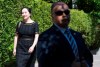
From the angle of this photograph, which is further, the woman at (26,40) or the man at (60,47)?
the woman at (26,40)

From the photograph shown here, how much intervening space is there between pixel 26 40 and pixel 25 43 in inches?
2.9

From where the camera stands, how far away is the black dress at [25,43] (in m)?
8.52

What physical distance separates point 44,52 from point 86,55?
0.56 meters

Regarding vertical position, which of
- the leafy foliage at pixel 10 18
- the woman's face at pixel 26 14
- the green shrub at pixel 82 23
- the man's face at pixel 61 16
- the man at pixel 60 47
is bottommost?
the green shrub at pixel 82 23

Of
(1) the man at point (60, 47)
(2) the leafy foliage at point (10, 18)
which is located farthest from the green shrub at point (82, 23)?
(1) the man at point (60, 47)

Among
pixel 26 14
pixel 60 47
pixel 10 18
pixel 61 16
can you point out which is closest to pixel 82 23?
pixel 10 18

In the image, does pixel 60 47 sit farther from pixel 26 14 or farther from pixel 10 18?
pixel 10 18

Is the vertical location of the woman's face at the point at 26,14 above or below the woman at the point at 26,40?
above

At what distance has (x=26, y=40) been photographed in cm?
852

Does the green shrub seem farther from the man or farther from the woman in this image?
the man

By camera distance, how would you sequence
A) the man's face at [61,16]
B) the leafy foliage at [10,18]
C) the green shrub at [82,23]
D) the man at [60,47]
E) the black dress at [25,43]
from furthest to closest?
the green shrub at [82,23]
the leafy foliage at [10,18]
the black dress at [25,43]
the man's face at [61,16]
the man at [60,47]

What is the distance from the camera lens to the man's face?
389 cm

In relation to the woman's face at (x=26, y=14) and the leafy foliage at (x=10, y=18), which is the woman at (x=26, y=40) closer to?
the woman's face at (x=26, y=14)

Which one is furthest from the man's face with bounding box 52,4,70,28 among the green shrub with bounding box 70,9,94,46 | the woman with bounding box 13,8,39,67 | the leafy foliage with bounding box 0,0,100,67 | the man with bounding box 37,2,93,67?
the green shrub with bounding box 70,9,94,46
